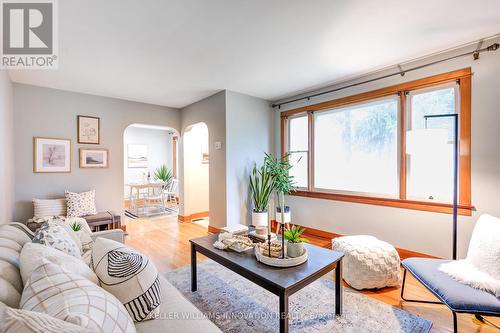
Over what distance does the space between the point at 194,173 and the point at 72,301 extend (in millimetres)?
4462

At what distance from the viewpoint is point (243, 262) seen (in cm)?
170

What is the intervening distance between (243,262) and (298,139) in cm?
290

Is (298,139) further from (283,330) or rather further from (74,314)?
(74,314)

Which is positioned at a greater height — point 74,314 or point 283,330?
point 74,314

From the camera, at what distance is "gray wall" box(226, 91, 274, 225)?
3.78 meters

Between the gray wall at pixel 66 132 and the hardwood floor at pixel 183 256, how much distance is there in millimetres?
762

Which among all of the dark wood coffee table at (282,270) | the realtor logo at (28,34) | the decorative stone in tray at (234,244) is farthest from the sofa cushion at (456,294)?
the realtor logo at (28,34)

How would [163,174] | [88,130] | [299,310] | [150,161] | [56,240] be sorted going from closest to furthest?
[56,240] → [299,310] → [88,130] → [163,174] → [150,161]

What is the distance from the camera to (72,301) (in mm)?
746

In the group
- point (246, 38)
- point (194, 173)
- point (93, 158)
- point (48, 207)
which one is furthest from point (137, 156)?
point (246, 38)

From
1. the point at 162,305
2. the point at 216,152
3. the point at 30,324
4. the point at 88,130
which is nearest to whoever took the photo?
the point at 30,324

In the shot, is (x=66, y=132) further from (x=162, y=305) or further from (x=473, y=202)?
(x=473, y=202)

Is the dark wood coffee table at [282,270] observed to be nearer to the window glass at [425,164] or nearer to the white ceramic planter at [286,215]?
the window glass at [425,164]

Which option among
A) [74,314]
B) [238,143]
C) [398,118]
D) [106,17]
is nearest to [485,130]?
[398,118]
